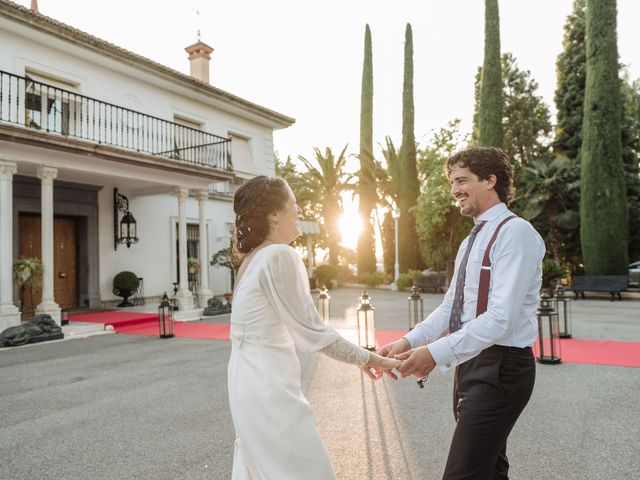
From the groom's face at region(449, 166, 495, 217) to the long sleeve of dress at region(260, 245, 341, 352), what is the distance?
33.6 inches

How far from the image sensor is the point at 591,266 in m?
17.7

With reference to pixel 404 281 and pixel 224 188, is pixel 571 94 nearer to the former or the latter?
pixel 404 281

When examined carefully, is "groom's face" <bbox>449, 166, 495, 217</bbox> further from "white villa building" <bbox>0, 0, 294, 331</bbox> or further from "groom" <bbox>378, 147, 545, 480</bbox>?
"white villa building" <bbox>0, 0, 294, 331</bbox>

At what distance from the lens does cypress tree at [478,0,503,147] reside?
20625mm

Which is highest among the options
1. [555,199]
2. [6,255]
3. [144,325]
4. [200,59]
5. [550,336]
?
[200,59]

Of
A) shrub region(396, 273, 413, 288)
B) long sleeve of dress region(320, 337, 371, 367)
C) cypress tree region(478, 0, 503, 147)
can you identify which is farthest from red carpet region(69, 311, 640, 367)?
cypress tree region(478, 0, 503, 147)

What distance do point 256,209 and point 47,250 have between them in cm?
967

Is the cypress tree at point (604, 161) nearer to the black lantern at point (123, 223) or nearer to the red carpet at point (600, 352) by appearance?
the red carpet at point (600, 352)

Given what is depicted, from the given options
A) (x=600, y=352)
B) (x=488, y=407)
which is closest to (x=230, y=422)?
(x=488, y=407)

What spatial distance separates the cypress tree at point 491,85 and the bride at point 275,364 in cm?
2039

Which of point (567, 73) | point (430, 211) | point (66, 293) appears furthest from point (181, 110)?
point (567, 73)

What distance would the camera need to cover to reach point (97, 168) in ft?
36.6

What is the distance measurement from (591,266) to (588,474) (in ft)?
55.5

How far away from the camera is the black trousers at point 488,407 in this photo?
6.24 feet
